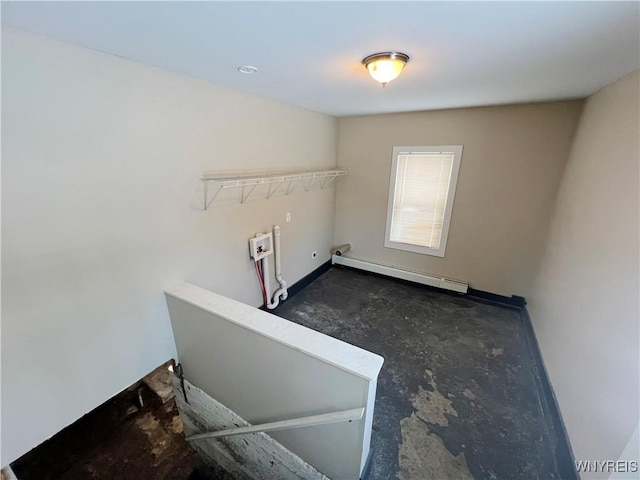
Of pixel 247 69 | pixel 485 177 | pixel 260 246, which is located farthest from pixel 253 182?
pixel 485 177

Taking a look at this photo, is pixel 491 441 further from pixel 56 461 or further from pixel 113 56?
pixel 56 461

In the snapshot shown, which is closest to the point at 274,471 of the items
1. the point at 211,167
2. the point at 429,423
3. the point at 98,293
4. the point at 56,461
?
the point at 429,423

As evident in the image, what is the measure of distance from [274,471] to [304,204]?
264 cm

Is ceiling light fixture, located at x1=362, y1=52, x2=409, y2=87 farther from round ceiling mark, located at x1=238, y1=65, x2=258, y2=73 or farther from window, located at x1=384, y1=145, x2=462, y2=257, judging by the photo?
window, located at x1=384, y1=145, x2=462, y2=257

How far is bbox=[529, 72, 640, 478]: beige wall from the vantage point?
1.33 metres

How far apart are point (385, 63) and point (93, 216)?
5.95 ft

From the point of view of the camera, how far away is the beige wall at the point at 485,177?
275 cm

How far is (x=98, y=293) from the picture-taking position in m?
1.55

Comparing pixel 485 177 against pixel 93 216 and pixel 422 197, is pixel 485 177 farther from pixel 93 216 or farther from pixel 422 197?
pixel 93 216

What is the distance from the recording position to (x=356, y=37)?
1.18 metres

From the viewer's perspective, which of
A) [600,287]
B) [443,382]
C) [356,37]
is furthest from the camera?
[443,382]

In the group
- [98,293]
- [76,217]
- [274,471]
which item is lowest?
[274,471]

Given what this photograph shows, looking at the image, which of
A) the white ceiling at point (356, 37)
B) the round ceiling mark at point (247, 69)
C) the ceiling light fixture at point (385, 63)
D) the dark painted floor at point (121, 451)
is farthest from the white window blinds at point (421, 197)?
the dark painted floor at point (121, 451)

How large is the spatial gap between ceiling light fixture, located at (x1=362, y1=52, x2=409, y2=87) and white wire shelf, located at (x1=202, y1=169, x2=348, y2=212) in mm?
1258
